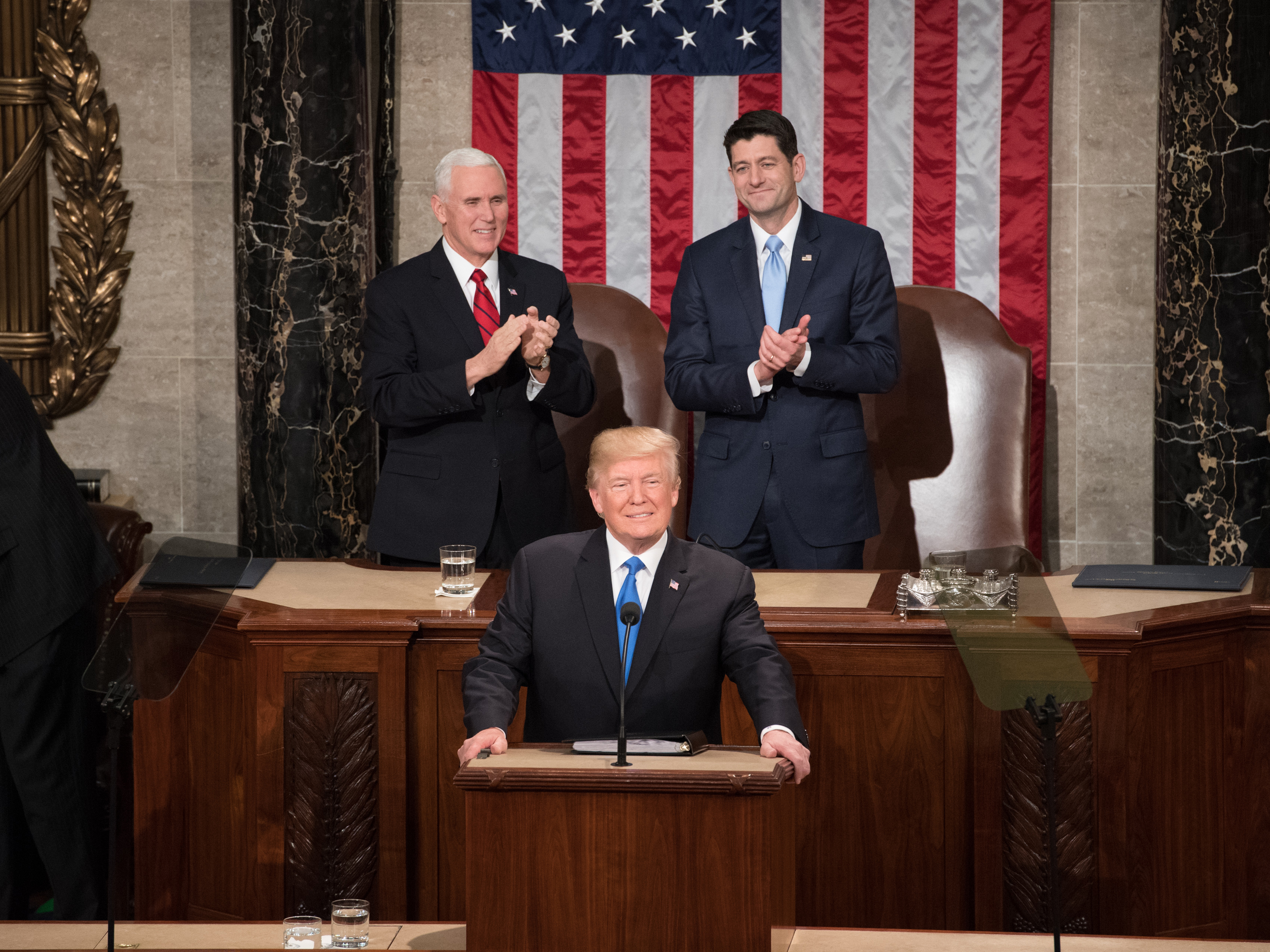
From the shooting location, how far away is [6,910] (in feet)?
13.1

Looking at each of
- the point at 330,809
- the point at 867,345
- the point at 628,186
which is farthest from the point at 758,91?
the point at 330,809

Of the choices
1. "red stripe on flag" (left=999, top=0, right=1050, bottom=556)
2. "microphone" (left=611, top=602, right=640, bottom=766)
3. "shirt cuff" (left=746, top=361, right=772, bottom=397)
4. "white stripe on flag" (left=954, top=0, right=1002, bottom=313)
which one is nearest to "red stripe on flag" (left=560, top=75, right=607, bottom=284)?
"white stripe on flag" (left=954, top=0, right=1002, bottom=313)

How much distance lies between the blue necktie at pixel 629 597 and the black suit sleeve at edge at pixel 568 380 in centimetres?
119

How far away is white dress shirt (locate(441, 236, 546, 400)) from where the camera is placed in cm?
440

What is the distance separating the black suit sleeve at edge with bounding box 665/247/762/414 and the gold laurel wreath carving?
2848 millimetres

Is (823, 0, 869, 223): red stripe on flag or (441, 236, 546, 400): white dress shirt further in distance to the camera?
(823, 0, 869, 223): red stripe on flag

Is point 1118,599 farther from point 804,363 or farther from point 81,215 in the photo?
point 81,215

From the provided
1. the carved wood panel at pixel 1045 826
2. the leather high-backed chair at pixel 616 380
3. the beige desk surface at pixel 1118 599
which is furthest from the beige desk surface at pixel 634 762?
the leather high-backed chair at pixel 616 380

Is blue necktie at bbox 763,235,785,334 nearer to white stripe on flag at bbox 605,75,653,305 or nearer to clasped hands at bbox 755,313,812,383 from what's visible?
clasped hands at bbox 755,313,812,383

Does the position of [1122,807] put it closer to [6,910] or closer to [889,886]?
[889,886]

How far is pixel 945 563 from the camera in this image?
3744 millimetres

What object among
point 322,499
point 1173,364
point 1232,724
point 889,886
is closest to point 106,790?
point 322,499

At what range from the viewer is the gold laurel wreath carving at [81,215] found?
20.0 ft

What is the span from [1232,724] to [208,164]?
4.50m
